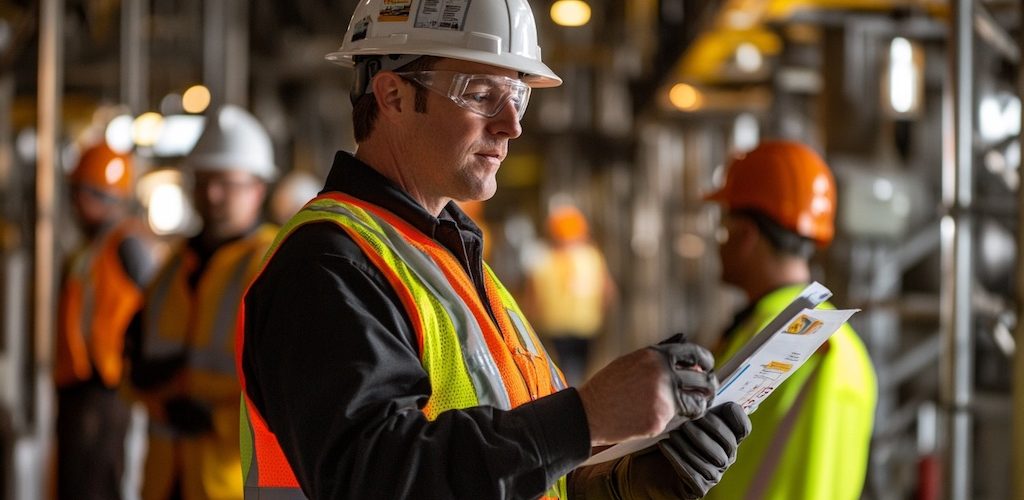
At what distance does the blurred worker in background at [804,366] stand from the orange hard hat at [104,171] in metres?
4.43

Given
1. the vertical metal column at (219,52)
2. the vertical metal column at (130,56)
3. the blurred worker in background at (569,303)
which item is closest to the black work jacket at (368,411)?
the vertical metal column at (219,52)

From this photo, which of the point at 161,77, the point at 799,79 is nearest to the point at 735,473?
the point at 799,79

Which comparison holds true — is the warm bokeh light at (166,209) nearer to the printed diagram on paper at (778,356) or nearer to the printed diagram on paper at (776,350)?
the printed diagram on paper at (776,350)

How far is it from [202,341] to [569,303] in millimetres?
11706

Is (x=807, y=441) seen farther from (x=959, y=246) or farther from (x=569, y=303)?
(x=569, y=303)

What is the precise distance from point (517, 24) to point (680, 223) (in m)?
14.2

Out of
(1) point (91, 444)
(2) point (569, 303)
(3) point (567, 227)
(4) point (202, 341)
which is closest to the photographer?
(4) point (202, 341)

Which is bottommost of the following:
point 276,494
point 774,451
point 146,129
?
point 774,451

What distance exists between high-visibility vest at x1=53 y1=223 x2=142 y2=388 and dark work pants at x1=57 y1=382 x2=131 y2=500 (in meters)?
0.15

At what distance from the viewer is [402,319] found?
2.32m

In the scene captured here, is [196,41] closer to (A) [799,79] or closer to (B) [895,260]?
(A) [799,79]

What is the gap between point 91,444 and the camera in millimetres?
7242

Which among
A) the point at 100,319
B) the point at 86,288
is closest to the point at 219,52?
the point at 86,288

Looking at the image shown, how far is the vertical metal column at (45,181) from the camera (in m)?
7.46
